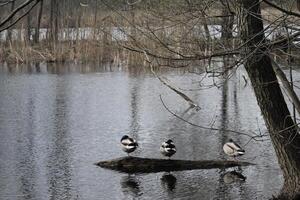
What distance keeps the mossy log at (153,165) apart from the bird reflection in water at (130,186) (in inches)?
10.6

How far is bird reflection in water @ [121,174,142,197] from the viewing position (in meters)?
8.19

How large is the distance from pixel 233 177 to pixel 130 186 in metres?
1.60

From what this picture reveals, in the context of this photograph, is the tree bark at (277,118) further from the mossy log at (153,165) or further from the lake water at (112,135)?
the mossy log at (153,165)

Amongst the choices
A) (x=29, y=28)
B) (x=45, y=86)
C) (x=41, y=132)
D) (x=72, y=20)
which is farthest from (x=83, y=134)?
(x=29, y=28)

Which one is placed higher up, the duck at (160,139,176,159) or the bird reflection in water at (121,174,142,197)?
the duck at (160,139,176,159)

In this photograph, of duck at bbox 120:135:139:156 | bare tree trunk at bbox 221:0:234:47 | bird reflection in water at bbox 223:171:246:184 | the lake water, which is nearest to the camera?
bare tree trunk at bbox 221:0:234:47

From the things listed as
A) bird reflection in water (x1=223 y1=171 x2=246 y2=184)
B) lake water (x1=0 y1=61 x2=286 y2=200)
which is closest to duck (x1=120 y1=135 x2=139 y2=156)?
lake water (x1=0 y1=61 x2=286 y2=200)

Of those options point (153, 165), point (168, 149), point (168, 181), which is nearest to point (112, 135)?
point (168, 149)

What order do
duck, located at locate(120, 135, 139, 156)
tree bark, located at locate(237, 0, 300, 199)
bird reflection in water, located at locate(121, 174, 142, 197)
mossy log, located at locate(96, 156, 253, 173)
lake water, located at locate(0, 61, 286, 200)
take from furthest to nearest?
duck, located at locate(120, 135, 139, 156) → mossy log, located at locate(96, 156, 253, 173) → lake water, located at locate(0, 61, 286, 200) → bird reflection in water, located at locate(121, 174, 142, 197) → tree bark, located at locate(237, 0, 300, 199)

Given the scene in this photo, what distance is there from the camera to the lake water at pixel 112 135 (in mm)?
8383

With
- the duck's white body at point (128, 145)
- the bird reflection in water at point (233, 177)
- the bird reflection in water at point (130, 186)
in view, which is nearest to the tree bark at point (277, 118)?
the bird reflection in water at point (233, 177)

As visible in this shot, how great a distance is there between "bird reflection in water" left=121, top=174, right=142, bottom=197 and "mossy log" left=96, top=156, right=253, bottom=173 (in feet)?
0.89

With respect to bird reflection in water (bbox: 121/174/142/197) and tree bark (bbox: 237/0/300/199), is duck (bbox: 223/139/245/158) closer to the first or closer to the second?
bird reflection in water (bbox: 121/174/142/197)

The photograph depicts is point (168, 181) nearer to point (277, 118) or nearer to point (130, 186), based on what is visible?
point (130, 186)
